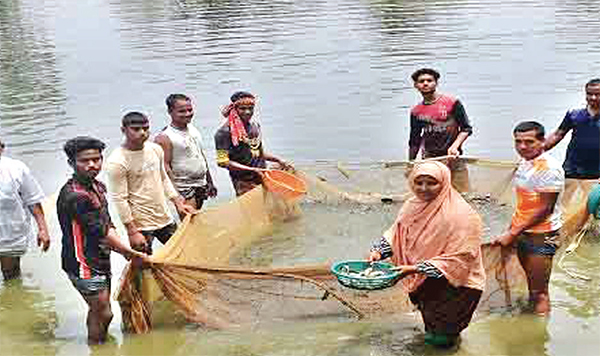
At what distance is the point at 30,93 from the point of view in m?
16.8

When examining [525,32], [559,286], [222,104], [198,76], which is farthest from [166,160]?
[525,32]

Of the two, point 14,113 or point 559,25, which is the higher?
point 559,25

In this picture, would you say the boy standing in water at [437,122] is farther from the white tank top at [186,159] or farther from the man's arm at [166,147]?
the man's arm at [166,147]

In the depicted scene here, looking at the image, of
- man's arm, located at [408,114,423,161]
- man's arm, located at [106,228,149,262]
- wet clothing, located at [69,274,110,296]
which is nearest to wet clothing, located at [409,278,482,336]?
man's arm, located at [106,228,149,262]

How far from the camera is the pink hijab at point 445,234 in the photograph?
15.3ft

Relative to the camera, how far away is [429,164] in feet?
15.4

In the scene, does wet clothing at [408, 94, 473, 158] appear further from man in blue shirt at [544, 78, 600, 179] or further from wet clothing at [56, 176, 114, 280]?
wet clothing at [56, 176, 114, 280]

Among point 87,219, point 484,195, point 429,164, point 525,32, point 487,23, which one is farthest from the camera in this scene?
point 487,23

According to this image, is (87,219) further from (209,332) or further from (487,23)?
(487,23)

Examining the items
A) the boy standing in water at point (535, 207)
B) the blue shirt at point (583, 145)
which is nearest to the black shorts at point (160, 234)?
the boy standing in water at point (535, 207)

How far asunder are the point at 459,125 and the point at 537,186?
99.1 inches

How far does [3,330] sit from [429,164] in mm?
3527

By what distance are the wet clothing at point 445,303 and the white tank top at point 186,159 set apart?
2777 mm

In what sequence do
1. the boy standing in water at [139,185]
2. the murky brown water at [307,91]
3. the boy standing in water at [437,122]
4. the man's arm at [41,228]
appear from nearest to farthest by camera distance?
the murky brown water at [307,91]
the boy standing in water at [139,185]
the man's arm at [41,228]
the boy standing in water at [437,122]
